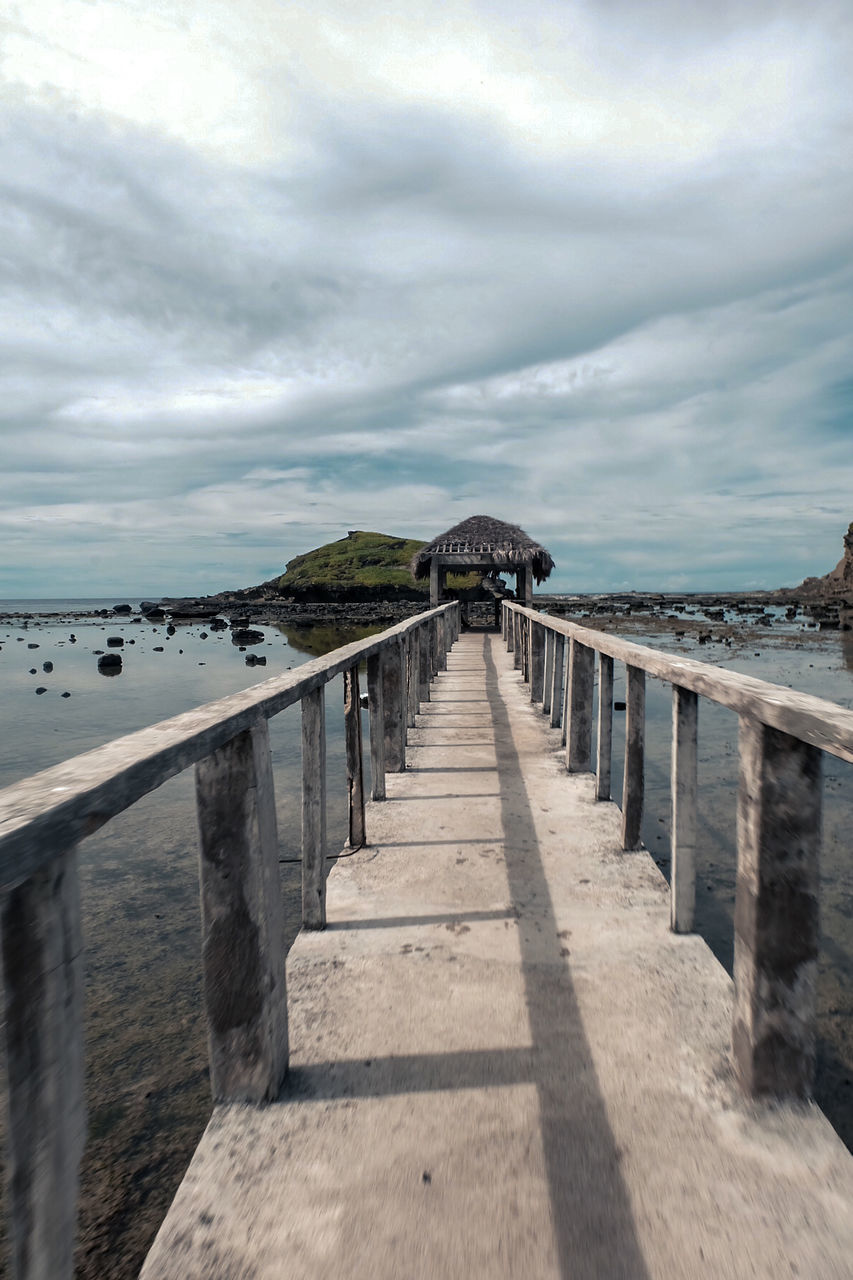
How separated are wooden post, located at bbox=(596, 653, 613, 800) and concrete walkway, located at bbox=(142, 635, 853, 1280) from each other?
150 cm

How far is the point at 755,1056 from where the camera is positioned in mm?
1981

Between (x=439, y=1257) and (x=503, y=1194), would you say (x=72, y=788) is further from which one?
(x=503, y=1194)

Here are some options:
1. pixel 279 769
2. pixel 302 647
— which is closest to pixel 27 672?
pixel 302 647

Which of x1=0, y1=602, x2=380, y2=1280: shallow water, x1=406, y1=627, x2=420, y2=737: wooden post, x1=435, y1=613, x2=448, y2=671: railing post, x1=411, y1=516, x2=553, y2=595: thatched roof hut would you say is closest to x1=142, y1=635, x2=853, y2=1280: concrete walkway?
x1=0, y1=602, x2=380, y2=1280: shallow water

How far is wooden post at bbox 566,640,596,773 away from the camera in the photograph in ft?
18.0

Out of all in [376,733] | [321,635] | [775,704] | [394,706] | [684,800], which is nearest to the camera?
[775,704]

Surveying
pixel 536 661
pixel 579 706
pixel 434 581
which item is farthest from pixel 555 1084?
pixel 434 581

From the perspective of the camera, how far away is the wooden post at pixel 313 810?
3.04m

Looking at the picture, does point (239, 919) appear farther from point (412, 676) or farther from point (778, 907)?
point (412, 676)

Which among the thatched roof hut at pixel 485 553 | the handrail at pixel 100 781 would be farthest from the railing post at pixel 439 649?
the handrail at pixel 100 781

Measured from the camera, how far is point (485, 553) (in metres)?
22.6

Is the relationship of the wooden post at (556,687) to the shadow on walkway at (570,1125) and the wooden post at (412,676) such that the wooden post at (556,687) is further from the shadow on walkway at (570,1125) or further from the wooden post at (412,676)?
the shadow on walkway at (570,1125)

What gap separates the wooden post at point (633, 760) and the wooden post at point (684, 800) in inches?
34.4

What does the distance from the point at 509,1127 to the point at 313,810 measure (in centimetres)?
149
